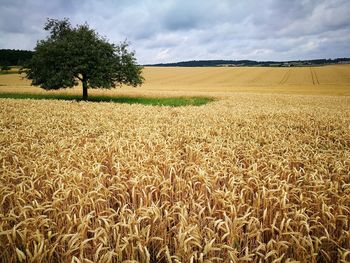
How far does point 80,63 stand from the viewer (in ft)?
96.3

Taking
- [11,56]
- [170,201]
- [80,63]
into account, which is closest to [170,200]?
[170,201]

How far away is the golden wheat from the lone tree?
1934 cm

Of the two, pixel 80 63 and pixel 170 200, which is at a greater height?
pixel 80 63

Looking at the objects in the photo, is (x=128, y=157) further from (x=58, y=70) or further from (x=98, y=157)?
(x=58, y=70)

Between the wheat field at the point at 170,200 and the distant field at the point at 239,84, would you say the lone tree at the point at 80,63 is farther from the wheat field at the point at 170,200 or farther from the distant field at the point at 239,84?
the wheat field at the point at 170,200

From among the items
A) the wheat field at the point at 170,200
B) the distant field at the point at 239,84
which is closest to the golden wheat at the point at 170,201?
the wheat field at the point at 170,200

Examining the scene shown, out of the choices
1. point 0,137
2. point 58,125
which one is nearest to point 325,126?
point 58,125

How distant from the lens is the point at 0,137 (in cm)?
752

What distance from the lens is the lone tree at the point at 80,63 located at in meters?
29.1

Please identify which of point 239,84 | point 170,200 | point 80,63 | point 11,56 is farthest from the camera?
point 11,56

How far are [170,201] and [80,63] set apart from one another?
28100 mm

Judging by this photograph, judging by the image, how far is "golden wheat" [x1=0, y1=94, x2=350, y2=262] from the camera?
297 centimetres

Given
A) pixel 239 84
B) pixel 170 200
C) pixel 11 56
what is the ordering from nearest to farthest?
pixel 170 200 < pixel 239 84 < pixel 11 56

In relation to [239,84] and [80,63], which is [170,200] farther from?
[239,84]
